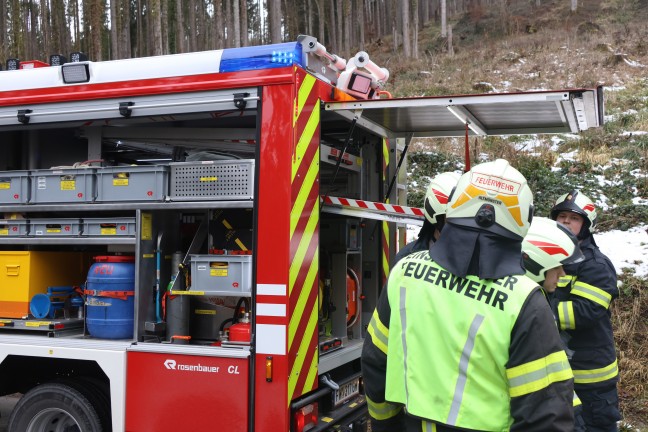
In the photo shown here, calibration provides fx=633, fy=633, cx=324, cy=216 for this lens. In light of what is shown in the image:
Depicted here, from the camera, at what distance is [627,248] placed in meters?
8.66

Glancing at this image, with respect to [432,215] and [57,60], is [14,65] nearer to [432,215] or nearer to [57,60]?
[57,60]

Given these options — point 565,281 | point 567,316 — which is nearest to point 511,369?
point 567,316

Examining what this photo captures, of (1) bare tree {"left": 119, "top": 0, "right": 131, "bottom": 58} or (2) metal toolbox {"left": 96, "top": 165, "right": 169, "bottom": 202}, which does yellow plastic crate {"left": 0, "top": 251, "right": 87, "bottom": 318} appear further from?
(1) bare tree {"left": 119, "top": 0, "right": 131, "bottom": 58}

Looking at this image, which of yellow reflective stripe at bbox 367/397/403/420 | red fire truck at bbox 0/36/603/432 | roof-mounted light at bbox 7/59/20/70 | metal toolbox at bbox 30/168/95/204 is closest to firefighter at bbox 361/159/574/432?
yellow reflective stripe at bbox 367/397/403/420

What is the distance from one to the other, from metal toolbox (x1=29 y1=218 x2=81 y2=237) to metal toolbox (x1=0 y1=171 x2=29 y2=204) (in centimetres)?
19

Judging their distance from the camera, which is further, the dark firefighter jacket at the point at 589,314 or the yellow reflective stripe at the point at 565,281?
the yellow reflective stripe at the point at 565,281

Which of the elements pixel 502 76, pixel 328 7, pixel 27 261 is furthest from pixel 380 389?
pixel 328 7

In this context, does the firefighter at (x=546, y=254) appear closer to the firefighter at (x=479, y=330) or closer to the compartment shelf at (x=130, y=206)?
the firefighter at (x=479, y=330)

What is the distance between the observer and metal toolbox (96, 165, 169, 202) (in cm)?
442

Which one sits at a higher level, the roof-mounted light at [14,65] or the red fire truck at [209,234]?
the roof-mounted light at [14,65]

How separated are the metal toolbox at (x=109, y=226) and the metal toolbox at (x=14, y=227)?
558mm

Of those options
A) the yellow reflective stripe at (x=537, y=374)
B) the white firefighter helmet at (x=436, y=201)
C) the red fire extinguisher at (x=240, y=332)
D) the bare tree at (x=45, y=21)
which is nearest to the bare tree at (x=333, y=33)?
the bare tree at (x=45, y=21)

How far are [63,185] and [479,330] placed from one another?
11.9 ft

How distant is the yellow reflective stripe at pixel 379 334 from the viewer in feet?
8.44
